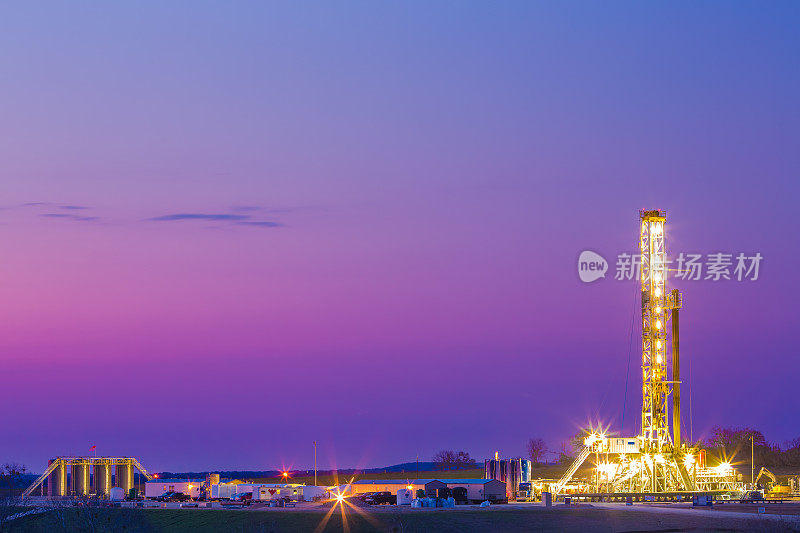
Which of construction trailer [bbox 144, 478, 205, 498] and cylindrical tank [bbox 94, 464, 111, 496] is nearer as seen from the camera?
construction trailer [bbox 144, 478, 205, 498]

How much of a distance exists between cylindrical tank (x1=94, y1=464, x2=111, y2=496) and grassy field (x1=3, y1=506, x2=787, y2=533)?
34210mm

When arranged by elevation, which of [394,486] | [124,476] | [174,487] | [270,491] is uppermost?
[394,486]

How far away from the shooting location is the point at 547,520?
2869 inches

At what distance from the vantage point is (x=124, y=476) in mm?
118688

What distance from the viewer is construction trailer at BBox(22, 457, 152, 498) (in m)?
116

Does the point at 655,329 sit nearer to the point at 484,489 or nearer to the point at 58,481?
the point at 484,489

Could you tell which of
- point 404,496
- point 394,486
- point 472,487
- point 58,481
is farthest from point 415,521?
point 58,481

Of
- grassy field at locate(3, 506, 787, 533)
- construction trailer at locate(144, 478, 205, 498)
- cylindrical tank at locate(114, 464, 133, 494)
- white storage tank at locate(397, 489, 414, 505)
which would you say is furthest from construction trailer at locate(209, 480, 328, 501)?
grassy field at locate(3, 506, 787, 533)

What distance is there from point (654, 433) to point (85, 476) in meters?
58.2

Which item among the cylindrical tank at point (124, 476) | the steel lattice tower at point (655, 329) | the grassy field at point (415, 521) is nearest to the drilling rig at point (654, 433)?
the steel lattice tower at point (655, 329)

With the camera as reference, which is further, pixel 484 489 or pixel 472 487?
pixel 472 487

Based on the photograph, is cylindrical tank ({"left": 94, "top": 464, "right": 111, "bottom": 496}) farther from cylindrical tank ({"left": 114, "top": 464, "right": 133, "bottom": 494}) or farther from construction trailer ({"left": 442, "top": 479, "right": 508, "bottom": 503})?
construction trailer ({"left": 442, "top": 479, "right": 508, "bottom": 503})

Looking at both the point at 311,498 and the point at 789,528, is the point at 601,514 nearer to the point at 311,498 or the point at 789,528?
the point at 789,528

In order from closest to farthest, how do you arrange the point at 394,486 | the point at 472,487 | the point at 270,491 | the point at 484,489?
the point at 484,489, the point at 472,487, the point at 394,486, the point at 270,491
